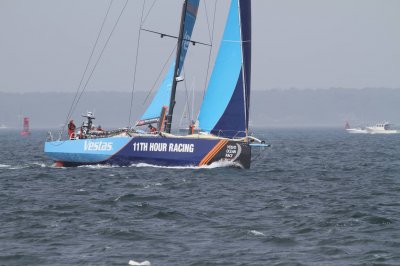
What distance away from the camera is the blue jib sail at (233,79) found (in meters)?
29.3

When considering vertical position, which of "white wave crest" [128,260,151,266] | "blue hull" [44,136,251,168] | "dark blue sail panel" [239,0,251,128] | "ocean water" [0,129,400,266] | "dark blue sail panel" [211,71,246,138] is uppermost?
"dark blue sail panel" [239,0,251,128]

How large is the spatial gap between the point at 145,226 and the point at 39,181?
11.7 m

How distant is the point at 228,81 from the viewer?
29484 millimetres

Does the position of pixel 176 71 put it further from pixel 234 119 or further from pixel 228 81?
pixel 234 119

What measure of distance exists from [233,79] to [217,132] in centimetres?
250

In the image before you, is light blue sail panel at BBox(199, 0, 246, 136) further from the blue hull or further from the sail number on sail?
the sail number on sail

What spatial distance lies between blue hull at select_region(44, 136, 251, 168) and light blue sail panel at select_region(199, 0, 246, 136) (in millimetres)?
1315

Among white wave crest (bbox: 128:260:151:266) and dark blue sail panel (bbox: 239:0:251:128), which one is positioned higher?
dark blue sail panel (bbox: 239:0:251:128)

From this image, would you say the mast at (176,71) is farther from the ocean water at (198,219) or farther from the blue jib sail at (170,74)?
the ocean water at (198,219)

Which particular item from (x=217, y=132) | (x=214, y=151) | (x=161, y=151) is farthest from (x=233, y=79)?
(x=161, y=151)

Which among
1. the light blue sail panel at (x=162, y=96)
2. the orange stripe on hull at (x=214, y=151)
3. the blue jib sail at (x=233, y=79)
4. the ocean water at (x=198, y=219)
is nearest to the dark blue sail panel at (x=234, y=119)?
the blue jib sail at (x=233, y=79)

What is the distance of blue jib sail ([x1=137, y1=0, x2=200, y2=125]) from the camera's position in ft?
102

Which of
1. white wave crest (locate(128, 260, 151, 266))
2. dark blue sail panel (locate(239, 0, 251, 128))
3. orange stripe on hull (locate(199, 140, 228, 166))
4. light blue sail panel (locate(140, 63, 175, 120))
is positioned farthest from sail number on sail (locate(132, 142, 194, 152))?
white wave crest (locate(128, 260, 151, 266))

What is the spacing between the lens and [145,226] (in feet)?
52.4
